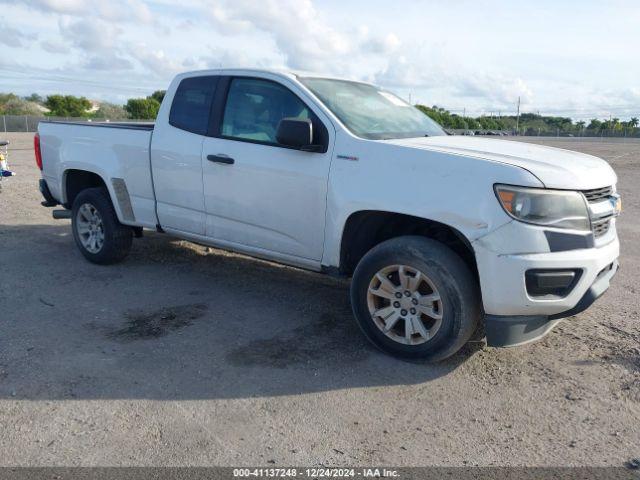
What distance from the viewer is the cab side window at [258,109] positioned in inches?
188

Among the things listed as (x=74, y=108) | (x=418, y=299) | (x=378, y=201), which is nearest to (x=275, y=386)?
(x=418, y=299)

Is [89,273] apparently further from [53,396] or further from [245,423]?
[245,423]

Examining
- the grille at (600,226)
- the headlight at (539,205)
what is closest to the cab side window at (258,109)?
→ the headlight at (539,205)

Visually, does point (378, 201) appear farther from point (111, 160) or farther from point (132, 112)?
point (132, 112)

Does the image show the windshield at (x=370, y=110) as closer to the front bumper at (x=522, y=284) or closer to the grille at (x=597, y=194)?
the front bumper at (x=522, y=284)

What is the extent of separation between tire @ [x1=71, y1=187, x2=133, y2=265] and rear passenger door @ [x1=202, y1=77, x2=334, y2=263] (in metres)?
1.44

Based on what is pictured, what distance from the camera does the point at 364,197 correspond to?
4.12 meters

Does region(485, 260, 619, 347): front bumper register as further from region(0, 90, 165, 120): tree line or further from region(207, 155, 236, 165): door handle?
region(0, 90, 165, 120): tree line

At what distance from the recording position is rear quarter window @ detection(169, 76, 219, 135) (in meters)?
5.32

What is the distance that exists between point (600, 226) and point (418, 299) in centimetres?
127

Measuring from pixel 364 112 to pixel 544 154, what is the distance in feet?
4.75

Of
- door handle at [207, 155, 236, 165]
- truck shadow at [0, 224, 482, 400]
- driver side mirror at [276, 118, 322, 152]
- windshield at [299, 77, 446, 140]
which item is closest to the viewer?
truck shadow at [0, 224, 482, 400]

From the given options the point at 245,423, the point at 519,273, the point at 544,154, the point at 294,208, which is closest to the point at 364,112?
the point at 294,208

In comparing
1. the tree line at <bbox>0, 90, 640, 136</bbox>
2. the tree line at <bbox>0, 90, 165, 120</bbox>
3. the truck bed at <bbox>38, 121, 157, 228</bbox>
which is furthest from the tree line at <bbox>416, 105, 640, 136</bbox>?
the truck bed at <bbox>38, 121, 157, 228</bbox>
